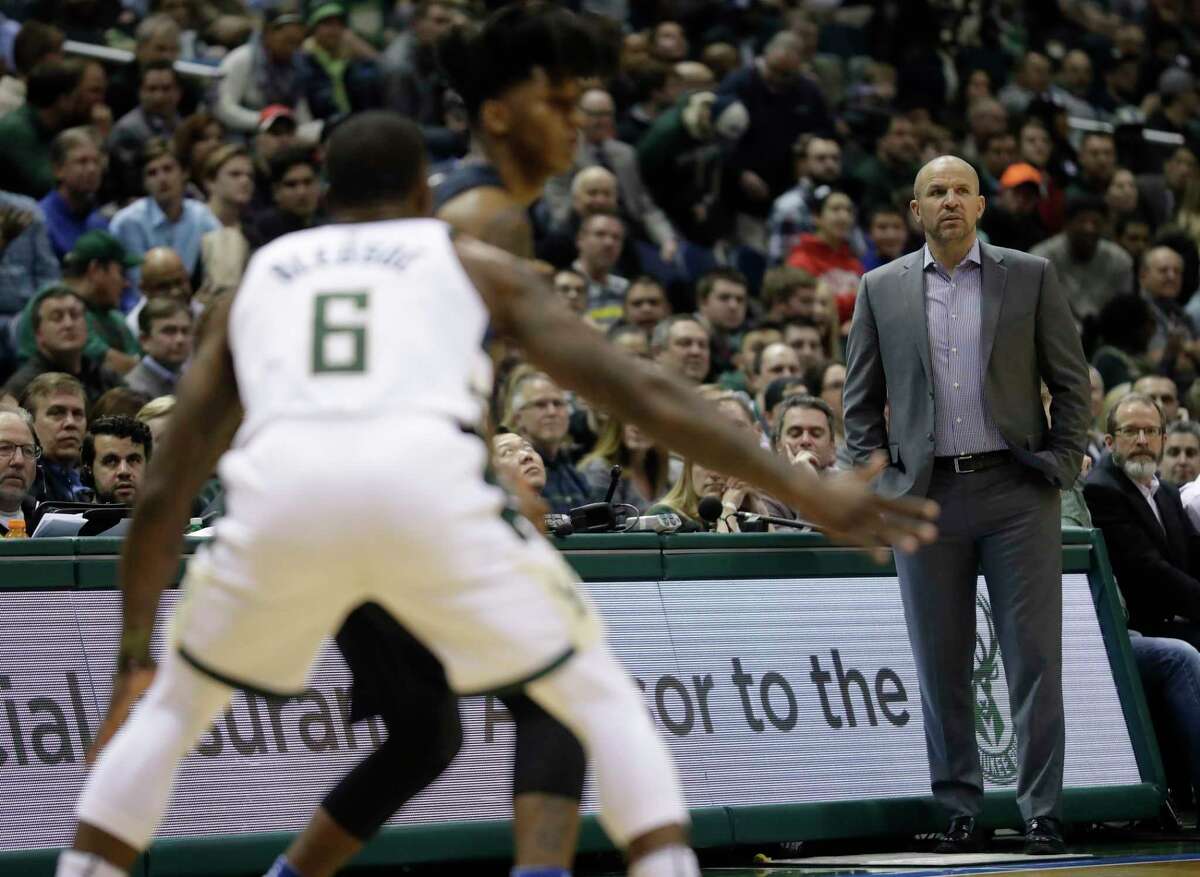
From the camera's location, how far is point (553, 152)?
176 inches

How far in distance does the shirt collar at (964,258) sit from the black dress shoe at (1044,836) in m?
2.04

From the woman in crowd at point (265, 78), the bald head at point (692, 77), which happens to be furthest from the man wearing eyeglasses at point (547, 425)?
the bald head at point (692, 77)

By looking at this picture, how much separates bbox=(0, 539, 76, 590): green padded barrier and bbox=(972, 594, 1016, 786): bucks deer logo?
3485 mm

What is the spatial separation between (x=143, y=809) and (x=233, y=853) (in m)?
2.49

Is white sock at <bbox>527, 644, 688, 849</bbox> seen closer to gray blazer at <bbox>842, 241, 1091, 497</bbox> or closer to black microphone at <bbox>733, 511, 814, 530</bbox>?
gray blazer at <bbox>842, 241, 1091, 497</bbox>

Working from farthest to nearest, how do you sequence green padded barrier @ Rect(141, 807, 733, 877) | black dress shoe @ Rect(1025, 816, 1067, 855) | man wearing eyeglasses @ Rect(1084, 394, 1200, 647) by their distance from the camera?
man wearing eyeglasses @ Rect(1084, 394, 1200, 647) < black dress shoe @ Rect(1025, 816, 1067, 855) < green padded barrier @ Rect(141, 807, 733, 877)

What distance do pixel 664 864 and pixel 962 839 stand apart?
3641 millimetres

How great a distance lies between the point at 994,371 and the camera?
7.11 meters

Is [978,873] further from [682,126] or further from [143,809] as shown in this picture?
[682,126]

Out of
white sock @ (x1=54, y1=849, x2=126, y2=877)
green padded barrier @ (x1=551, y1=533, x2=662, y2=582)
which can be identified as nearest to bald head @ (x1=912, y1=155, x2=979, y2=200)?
A: green padded barrier @ (x1=551, y1=533, x2=662, y2=582)

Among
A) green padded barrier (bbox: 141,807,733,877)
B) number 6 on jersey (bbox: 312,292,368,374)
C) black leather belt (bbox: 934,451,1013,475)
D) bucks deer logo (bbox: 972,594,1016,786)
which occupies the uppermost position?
number 6 on jersey (bbox: 312,292,368,374)

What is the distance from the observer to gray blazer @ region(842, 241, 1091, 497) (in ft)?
23.3

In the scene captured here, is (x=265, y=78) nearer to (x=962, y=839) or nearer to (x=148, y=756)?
(x=962, y=839)

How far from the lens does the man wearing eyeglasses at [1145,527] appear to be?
27.8 feet
